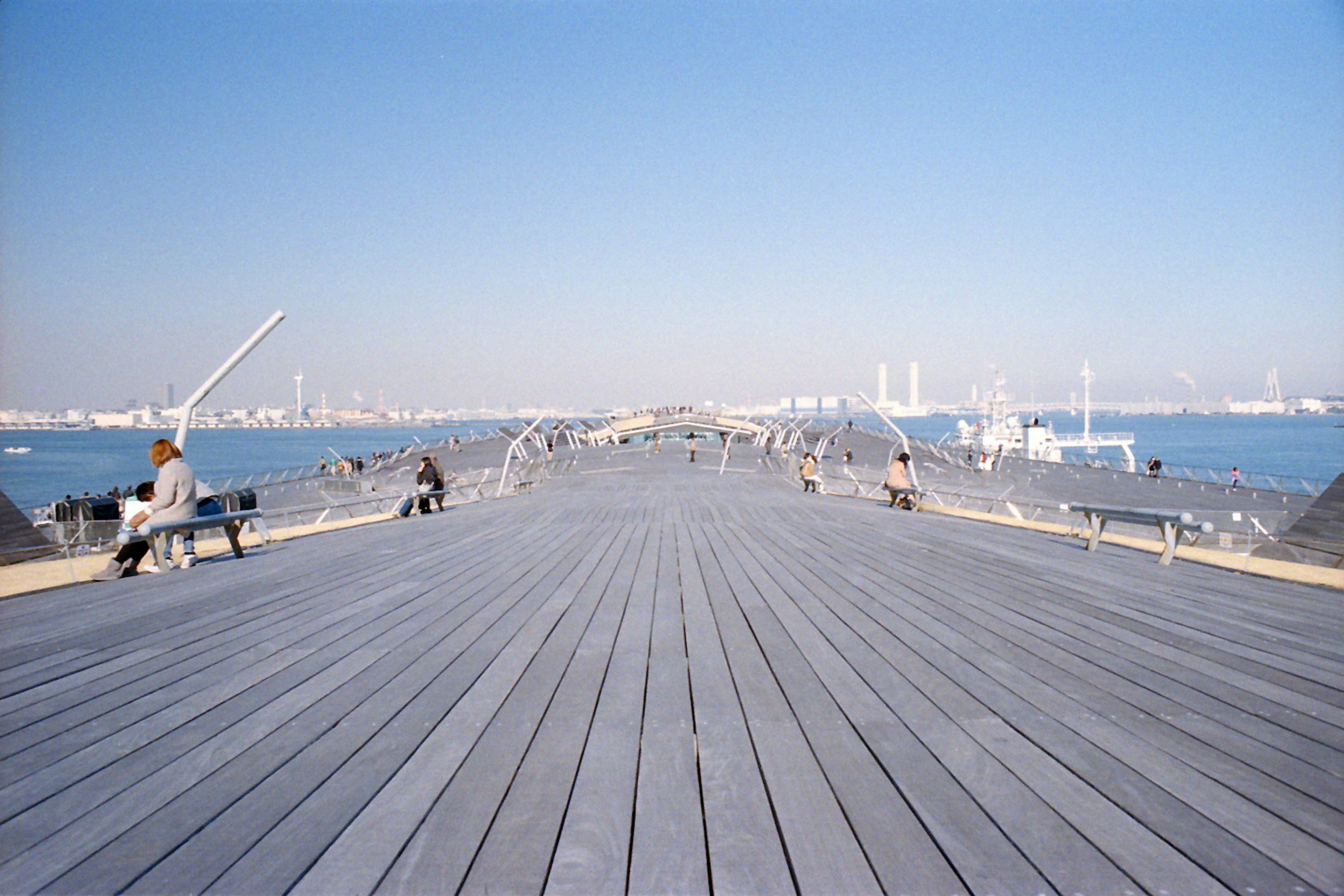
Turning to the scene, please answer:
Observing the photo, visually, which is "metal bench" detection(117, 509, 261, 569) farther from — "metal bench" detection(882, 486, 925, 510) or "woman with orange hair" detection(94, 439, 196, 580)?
"metal bench" detection(882, 486, 925, 510)

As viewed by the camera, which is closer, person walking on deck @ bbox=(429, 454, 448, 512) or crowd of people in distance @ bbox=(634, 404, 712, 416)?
person walking on deck @ bbox=(429, 454, 448, 512)

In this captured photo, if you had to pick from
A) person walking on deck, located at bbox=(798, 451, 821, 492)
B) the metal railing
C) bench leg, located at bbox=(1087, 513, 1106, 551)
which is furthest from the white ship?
bench leg, located at bbox=(1087, 513, 1106, 551)

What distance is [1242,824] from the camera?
249 cm

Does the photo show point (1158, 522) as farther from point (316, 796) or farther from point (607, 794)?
point (316, 796)

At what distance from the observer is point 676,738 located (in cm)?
320

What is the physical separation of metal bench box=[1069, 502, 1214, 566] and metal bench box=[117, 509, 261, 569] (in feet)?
28.7

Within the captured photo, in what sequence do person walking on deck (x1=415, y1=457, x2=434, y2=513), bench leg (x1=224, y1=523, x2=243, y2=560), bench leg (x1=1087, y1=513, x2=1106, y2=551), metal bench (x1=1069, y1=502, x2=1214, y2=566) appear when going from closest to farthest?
metal bench (x1=1069, y1=502, x2=1214, y2=566) → bench leg (x1=224, y1=523, x2=243, y2=560) → bench leg (x1=1087, y1=513, x2=1106, y2=551) → person walking on deck (x1=415, y1=457, x2=434, y2=513)

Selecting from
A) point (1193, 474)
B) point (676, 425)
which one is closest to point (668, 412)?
point (676, 425)

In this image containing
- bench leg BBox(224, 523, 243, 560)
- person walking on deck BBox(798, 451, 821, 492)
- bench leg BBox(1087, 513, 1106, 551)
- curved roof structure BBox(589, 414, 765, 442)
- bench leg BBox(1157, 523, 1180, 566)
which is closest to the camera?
bench leg BBox(1157, 523, 1180, 566)

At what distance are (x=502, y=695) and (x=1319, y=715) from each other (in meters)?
3.50

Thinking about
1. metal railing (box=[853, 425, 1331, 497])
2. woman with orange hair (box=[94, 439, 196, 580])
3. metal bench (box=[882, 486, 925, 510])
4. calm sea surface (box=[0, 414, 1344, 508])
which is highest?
woman with orange hair (box=[94, 439, 196, 580])

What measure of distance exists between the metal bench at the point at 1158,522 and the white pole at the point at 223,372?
10.5m

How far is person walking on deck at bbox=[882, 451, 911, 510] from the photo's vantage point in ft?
46.2

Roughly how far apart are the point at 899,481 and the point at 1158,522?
6368mm
